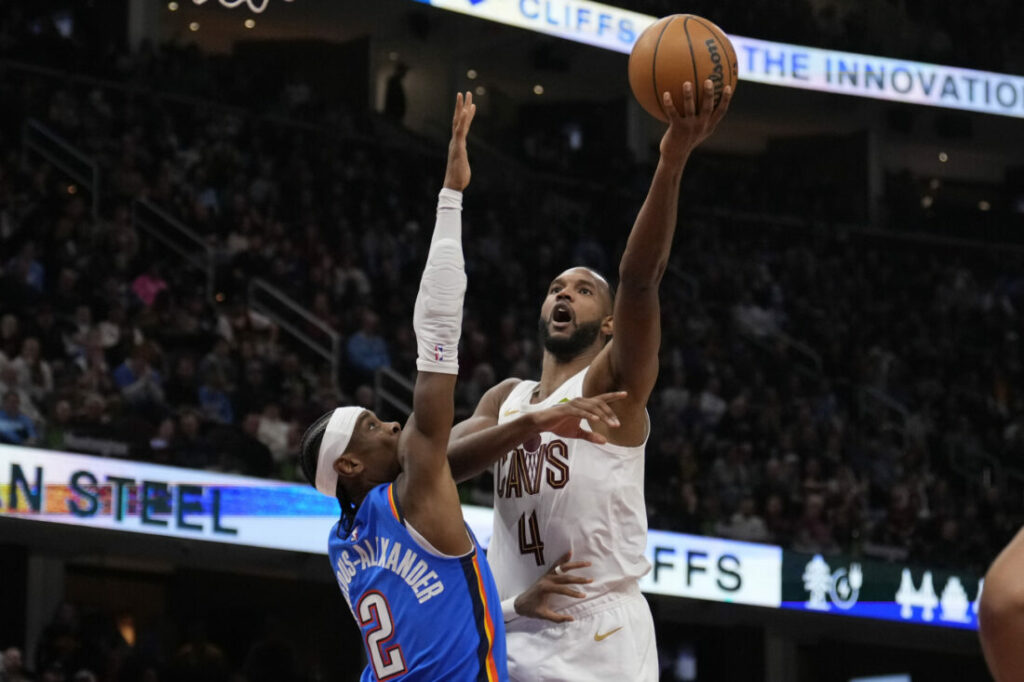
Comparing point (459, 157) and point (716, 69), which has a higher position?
point (716, 69)

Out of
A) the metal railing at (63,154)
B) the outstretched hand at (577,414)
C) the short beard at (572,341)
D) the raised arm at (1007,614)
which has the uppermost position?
the metal railing at (63,154)

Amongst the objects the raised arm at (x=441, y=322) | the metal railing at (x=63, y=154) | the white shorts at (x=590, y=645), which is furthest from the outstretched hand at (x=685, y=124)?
the metal railing at (x=63, y=154)

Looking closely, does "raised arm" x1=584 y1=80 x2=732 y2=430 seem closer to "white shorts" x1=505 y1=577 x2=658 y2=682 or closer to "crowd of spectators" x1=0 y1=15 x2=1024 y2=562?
"white shorts" x1=505 y1=577 x2=658 y2=682

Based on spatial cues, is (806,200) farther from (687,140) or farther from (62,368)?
(687,140)

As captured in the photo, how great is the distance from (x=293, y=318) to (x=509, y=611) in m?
10.9

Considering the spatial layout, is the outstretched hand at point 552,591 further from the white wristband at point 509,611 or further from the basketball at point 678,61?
the basketball at point 678,61

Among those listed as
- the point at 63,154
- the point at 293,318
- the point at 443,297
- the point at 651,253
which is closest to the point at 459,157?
the point at 443,297

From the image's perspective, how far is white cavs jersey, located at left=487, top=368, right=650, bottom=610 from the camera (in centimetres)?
470

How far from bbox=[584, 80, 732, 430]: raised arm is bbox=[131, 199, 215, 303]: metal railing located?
37.8 feet

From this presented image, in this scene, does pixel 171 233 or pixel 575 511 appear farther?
pixel 171 233

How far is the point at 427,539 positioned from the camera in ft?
13.6

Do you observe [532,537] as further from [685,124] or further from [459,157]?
[685,124]

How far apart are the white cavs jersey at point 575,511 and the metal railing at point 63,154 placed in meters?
11.7

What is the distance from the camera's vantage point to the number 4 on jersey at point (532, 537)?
4.77m
